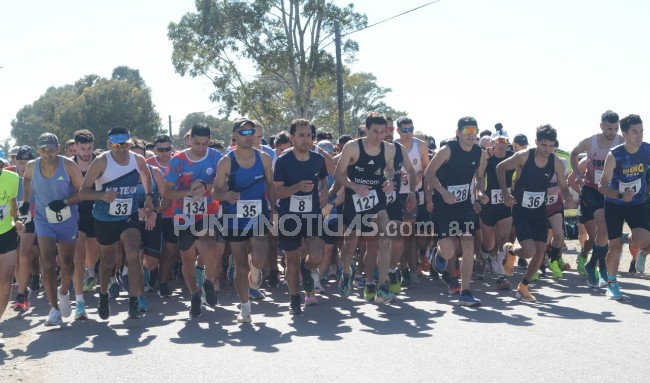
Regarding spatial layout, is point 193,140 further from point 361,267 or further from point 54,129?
point 54,129

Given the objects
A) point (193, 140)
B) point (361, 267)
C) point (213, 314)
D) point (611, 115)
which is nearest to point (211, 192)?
point (193, 140)

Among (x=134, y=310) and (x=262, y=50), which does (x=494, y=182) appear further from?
(x=262, y=50)

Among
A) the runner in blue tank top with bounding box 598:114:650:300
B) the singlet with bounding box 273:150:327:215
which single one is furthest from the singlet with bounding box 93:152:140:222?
the runner in blue tank top with bounding box 598:114:650:300

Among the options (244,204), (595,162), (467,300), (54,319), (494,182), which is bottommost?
(54,319)

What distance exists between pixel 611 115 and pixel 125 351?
22.6ft

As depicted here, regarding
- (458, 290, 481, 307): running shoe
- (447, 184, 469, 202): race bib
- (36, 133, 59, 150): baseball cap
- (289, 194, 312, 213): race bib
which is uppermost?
(36, 133, 59, 150): baseball cap

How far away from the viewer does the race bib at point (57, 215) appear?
8727 millimetres

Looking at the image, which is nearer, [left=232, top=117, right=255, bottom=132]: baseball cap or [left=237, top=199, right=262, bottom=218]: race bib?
[left=237, top=199, right=262, bottom=218]: race bib

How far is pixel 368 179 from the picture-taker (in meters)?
9.39

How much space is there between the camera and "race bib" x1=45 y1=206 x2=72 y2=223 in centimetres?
873

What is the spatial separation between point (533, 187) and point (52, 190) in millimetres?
5789

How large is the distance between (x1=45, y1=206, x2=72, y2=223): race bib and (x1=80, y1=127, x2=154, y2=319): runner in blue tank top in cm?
31

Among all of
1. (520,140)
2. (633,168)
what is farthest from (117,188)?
(520,140)

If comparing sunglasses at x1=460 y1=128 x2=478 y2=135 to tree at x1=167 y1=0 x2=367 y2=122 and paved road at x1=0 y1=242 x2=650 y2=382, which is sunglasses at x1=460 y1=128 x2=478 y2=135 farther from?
tree at x1=167 y1=0 x2=367 y2=122
